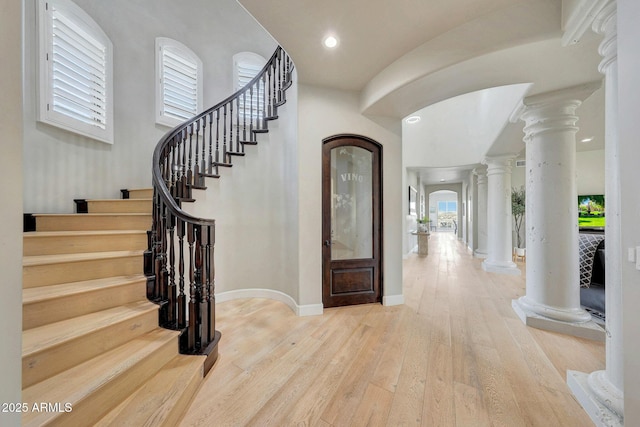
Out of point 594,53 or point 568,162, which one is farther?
point 568,162

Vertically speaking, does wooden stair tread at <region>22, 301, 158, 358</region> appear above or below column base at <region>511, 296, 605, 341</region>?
above

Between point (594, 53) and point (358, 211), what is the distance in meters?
2.53

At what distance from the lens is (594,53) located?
1926 millimetres

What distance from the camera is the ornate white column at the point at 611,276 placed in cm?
142

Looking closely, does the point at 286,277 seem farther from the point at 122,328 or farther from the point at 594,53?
the point at 594,53

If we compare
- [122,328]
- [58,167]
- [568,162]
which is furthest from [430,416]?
[58,167]

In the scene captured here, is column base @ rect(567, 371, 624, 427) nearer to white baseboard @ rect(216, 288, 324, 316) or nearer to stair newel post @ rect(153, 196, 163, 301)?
white baseboard @ rect(216, 288, 324, 316)

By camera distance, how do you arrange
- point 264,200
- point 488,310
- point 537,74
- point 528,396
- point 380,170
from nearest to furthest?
1. point 528,396
2. point 537,74
3. point 488,310
4. point 380,170
5. point 264,200

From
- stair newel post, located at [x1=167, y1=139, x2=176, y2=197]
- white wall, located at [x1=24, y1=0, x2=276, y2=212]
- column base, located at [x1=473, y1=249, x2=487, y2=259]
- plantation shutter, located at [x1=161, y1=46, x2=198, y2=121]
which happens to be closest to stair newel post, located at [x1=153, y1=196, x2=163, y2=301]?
stair newel post, located at [x1=167, y1=139, x2=176, y2=197]

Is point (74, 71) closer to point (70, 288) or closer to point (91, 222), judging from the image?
point (91, 222)

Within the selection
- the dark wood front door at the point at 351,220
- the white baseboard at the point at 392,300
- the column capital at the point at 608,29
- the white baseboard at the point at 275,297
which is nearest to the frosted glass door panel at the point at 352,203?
the dark wood front door at the point at 351,220

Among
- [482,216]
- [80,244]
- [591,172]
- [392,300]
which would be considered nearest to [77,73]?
[80,244]

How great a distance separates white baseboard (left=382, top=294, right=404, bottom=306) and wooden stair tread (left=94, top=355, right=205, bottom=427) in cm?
228

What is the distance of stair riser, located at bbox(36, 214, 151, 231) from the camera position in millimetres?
2488
